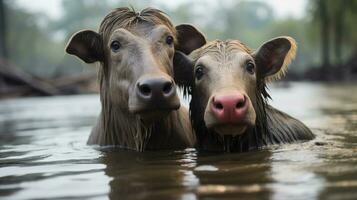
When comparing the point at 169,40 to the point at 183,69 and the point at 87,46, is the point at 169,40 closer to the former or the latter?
the point at 183,69

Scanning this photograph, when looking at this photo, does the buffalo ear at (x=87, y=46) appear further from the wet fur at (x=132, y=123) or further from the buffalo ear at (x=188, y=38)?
the buffalo ear at (x=188, y=38)

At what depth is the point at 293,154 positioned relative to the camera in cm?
522

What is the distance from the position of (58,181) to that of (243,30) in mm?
132356

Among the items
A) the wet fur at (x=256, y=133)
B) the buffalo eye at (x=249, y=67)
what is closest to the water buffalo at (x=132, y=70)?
the wet fur at (x=256, y=133)

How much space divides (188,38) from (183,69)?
704mm

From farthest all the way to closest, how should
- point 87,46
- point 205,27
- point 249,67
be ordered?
1. point 205,27
2. point 87,46
3. point 249,67

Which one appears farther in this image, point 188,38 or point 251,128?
point 188,38

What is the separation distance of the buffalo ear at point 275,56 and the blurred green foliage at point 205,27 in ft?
96.7

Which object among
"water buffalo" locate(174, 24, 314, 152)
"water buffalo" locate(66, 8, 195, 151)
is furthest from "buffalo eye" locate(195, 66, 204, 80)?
"water buffalo" locate(66, 8, 195, 151)

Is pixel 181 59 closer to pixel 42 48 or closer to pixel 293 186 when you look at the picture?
pixel 293 186

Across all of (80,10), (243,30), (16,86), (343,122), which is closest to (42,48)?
(80,10)

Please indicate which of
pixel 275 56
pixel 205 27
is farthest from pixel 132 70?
pixel 205 27

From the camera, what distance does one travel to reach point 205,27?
148625 millimetres

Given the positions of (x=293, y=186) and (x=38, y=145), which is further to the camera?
(x=38, y=145)
